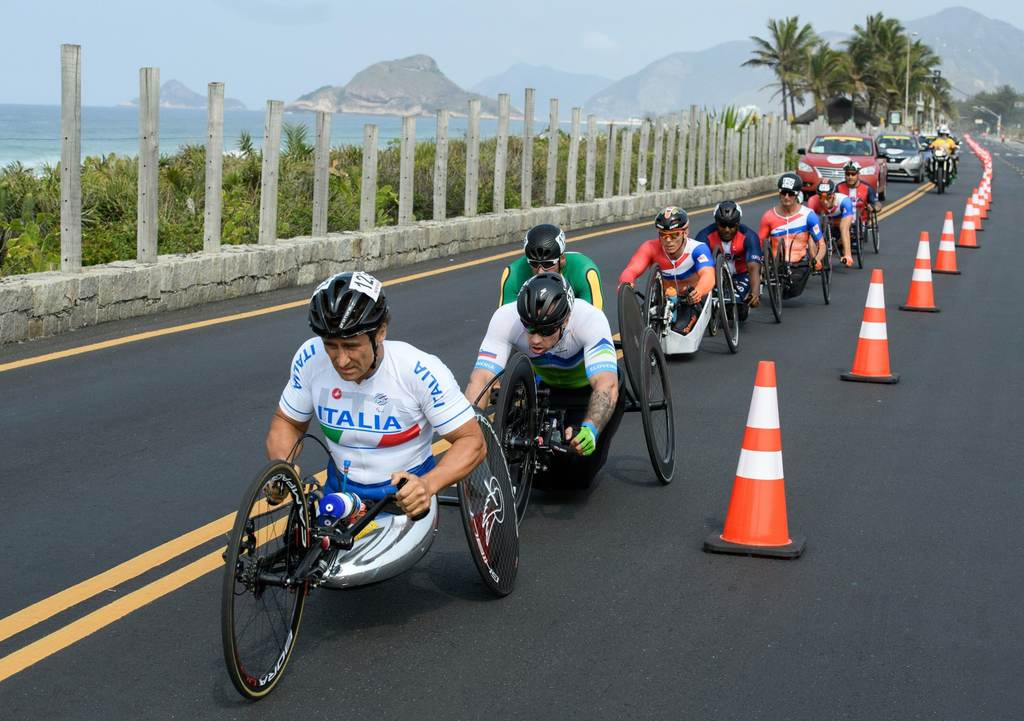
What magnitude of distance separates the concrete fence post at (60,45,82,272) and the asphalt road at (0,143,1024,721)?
192cm

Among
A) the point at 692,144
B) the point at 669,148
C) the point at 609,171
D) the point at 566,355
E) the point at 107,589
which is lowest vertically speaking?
the point at 107,589

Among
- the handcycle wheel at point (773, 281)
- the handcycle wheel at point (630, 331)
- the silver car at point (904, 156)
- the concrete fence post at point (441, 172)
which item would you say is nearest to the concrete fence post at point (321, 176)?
the concrete fence post at point (441, 172)

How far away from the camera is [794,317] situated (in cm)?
1634

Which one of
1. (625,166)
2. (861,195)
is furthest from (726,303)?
(625,166)

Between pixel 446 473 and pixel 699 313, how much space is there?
25.0 feet

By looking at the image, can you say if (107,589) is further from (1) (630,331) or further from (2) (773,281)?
(2) (773,281)

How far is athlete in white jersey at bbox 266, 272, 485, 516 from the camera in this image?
17.7ft

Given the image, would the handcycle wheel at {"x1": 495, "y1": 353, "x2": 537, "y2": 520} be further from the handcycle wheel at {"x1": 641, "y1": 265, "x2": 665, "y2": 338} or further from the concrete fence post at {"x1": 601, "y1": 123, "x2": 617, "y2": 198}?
the concrete fence post at {"x1": 601, "y1": 123, "x2": 617, "y2": 198}

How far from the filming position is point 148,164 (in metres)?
14.6

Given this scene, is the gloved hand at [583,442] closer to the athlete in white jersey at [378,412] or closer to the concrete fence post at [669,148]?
the athlete in white jersey at [378,412]

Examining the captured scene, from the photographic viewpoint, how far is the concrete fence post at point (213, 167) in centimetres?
1577

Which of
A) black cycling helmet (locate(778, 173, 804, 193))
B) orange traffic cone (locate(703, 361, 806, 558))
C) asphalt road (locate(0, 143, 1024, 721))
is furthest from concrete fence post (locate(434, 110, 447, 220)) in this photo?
orange traffic cone (locate(703, 361, 806, 558))

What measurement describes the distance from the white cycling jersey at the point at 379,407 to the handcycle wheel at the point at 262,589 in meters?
0.41

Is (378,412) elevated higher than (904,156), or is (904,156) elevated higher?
(904,156)
